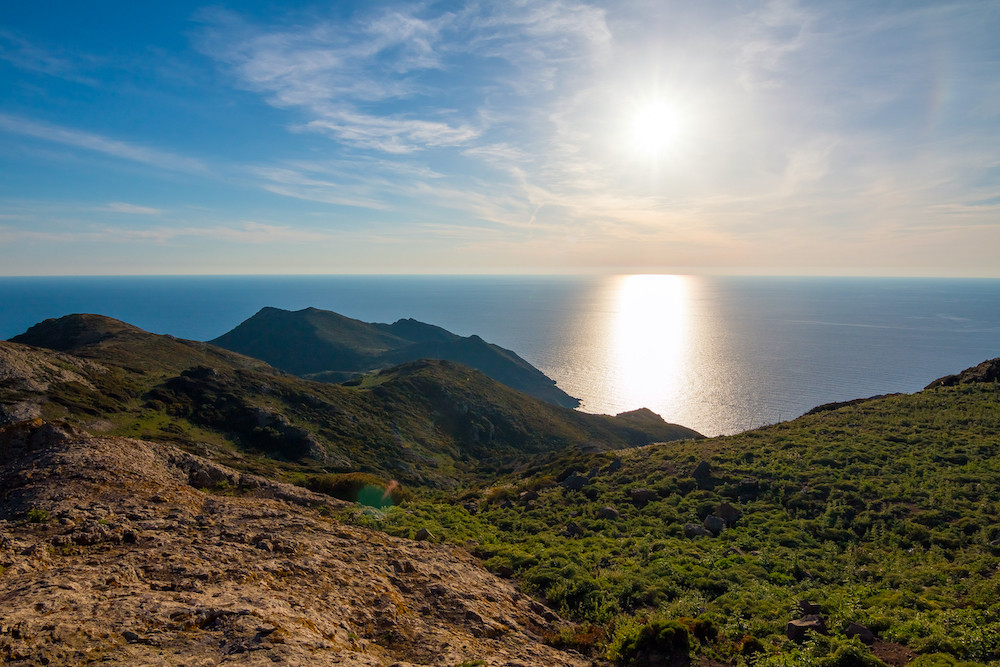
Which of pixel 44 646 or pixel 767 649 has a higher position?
pixel 44 646

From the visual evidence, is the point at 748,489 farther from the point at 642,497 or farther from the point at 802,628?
the point at 802,628

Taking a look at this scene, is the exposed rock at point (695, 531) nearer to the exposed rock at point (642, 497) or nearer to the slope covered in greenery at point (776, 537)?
the slope covered in greenery at point (776, 537)

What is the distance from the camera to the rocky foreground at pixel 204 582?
7.43 metres

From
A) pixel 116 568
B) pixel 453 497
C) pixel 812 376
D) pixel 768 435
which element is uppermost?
pixel 116 568

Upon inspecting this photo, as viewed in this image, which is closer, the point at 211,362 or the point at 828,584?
the point at 828,584

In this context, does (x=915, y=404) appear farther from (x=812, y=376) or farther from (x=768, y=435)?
(x=812, y=376)

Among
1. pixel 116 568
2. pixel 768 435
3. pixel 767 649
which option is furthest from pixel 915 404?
pixel 116 568

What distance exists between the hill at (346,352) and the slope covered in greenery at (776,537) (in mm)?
128141

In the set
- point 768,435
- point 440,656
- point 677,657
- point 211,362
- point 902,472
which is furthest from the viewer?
point 211,362

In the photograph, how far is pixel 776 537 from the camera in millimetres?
18812

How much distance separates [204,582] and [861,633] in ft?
50.5

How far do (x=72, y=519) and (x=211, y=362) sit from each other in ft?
270

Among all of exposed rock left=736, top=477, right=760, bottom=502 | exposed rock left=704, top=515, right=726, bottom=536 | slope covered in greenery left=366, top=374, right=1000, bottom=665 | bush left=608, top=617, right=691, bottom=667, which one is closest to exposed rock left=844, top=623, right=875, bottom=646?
slope covered in greenery left=366, top=374, right=1000, bottom=665

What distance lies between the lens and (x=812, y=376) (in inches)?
6471
